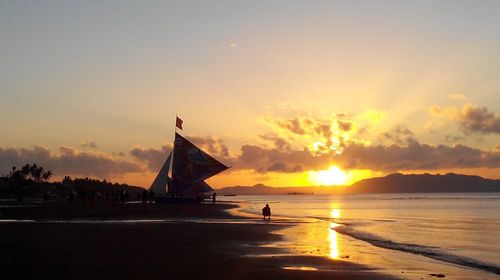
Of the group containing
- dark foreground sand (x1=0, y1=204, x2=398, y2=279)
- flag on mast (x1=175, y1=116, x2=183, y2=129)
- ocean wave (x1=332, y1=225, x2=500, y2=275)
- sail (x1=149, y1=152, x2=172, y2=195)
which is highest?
flag on mast (x1=175, y1=116, x2=183, y2=129)

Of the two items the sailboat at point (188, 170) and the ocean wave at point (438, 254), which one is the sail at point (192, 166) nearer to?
the sailboat at point (188, 170)

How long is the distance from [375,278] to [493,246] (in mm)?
18096

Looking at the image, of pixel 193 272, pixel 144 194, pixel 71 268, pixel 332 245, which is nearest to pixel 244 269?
pixel 193 272

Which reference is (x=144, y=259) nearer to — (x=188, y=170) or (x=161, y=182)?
(x=188, y=170)

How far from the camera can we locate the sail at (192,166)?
88.2 m

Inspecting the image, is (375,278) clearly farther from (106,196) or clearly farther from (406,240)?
(106,196)

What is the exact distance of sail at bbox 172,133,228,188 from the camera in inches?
3472

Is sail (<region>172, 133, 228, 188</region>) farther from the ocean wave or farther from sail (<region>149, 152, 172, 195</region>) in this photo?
the ocean wave

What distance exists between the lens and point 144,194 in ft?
256

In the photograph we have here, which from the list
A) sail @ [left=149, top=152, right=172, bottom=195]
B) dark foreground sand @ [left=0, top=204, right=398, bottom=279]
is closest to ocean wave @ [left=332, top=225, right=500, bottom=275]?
dark foreground sand @ [left=0, top=204, right=398, bottom=279]


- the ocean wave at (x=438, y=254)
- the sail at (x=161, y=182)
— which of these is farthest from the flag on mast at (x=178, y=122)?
the ocean wave at (x=438, y=254)

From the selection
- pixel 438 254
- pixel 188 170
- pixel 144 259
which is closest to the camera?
pixel 144 259

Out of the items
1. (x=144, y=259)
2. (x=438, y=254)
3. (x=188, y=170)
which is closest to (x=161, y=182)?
(x=188, y=170)

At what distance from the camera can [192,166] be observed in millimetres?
88250
